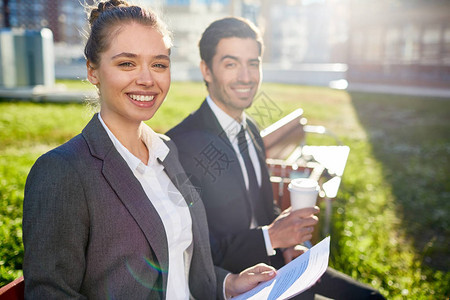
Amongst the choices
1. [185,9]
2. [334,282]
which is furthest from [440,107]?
[185,9]

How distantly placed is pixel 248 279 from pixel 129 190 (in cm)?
68

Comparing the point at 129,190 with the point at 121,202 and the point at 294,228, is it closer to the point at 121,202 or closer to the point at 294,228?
the point at 121,202

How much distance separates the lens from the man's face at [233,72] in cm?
257

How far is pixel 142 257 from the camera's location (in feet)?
4.94

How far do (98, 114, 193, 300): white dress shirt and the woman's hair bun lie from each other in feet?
1.33

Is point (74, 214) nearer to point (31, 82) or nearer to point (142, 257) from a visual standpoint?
point (142, 257)

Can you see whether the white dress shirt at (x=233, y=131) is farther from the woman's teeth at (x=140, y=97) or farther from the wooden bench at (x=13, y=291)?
the wooden bench at (x=13, y=291)

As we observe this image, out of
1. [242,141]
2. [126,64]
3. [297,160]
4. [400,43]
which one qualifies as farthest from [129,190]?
[400,43]

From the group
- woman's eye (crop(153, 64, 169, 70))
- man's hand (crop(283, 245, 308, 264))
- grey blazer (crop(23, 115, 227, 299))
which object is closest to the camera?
grey blazer (crop(23, 115, 227, 299))

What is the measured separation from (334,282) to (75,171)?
168 centimetres

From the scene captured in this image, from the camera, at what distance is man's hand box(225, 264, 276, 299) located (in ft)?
5.78

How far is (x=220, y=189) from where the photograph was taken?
7.69ft

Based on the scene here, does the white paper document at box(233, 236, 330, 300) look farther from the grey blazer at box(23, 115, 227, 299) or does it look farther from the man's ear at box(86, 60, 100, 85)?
the man's ear at box(86, 60, 100, 85)

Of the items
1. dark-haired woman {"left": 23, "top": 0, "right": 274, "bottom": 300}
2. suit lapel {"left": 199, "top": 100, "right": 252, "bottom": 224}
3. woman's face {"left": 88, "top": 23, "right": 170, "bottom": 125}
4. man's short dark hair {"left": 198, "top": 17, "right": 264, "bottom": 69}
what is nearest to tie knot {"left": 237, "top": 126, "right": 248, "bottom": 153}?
suit lapel {"left": 199, "top": 100, "right": 252, "bottom": 224}
